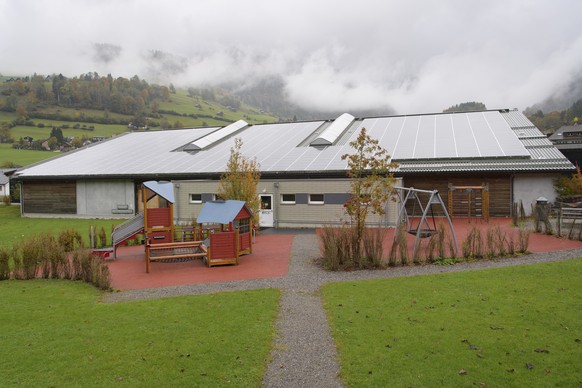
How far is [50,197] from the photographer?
112ft

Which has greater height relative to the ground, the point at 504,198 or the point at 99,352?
the point at 504,198

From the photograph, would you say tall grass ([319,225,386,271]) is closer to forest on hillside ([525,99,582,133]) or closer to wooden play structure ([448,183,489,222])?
wooden play structure ([448,183,489,222])

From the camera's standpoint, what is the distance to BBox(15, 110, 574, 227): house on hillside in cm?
2589

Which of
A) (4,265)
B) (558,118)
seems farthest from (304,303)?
(558,118)

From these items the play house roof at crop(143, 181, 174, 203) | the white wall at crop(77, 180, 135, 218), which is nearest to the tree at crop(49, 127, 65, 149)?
the white wall at crop(77, 180, 135, 218)

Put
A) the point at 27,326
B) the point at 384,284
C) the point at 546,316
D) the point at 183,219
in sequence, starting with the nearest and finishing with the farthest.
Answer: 1. the point at 546,316
2. the point at 27,326
3. the point at 384,284
4. the point at 183,219

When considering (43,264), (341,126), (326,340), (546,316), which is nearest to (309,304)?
(326,340)

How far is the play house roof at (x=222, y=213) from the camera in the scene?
16.4m

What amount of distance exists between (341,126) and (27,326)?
3122 cm

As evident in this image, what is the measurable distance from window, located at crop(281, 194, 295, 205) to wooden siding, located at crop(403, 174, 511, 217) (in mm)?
7853

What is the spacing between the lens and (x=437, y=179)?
89.9 ft

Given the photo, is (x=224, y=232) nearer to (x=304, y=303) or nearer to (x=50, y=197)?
(x=304, y=303)

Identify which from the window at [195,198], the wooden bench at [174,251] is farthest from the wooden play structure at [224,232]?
the window at [195,198]

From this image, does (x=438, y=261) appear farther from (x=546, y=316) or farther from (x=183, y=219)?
(x=183, y=219)
